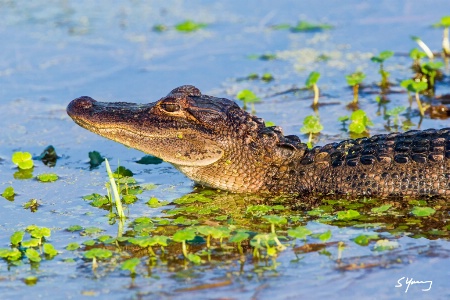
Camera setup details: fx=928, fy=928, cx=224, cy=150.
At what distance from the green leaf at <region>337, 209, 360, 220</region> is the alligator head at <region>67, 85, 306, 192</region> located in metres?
0.95

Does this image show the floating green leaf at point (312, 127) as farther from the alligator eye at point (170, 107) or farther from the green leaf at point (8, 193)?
the green leaf at point (8, 193)

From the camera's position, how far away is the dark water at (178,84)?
20.1 ft

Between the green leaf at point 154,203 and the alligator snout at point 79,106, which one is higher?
the alligator snout at point 79,106

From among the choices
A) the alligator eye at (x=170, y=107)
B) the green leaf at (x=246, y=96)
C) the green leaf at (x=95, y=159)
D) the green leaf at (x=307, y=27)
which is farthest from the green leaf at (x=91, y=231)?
the green leaf at (x=307, y=27)

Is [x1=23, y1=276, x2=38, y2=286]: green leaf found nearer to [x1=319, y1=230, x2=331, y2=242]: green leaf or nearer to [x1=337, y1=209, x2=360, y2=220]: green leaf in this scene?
[x1=319, y1=230, x2=331, y2=242]: green leaf

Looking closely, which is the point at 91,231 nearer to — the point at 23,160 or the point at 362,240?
the point at 362,240

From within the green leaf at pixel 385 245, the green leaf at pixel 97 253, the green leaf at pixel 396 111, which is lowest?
the green leaf at pixel 385 245

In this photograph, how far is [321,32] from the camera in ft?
47.5

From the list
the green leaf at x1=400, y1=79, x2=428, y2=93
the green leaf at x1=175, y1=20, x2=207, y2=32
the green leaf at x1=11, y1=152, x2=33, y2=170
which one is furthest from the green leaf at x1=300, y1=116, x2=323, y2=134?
the green leaf at x1=175, y1=20, x2=207, y2=32

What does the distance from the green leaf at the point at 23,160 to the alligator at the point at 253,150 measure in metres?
1.28

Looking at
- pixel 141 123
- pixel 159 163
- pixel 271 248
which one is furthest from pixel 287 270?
pixel 159 163

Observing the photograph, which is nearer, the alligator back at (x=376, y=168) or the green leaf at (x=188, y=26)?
the alligator back at (x=376, y=168)

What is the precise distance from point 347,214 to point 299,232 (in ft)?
2.73

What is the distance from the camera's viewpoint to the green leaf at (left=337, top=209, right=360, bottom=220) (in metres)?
7.22
